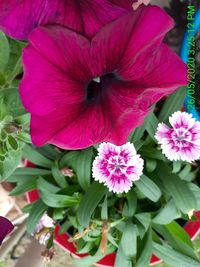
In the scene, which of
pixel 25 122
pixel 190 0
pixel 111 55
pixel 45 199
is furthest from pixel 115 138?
pixel 190 0

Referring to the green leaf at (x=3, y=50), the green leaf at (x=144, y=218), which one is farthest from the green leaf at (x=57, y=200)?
the green leaf at (x=3, y=50)

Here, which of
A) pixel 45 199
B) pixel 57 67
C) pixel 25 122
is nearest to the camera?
pixel 57 67

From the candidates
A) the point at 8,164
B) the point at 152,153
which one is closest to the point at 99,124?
the point at 8,164

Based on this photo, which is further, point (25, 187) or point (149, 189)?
point (25, 187)

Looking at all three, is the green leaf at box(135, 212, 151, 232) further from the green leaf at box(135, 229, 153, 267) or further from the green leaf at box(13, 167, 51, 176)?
the green leaf at box(13, 167, 51, 176)

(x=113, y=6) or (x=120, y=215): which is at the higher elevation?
(x=113, y=6)

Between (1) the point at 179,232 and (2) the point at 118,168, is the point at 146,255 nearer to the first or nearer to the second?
(1) the point at 179,232

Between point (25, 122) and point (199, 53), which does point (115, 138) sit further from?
point (199, 53)
